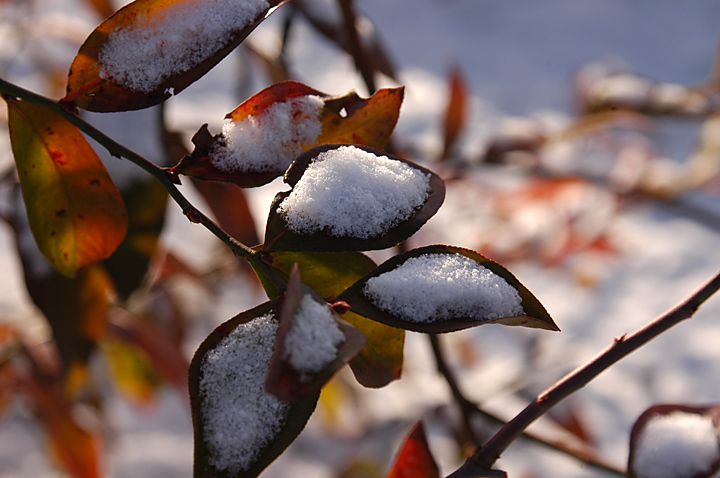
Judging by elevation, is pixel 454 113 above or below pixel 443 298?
above

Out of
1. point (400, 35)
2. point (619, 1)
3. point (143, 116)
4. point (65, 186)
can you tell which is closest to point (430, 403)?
point (143, 116)

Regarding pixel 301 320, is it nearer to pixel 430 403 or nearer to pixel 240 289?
pixel 430 403

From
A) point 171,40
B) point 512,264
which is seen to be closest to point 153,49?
point 171,40

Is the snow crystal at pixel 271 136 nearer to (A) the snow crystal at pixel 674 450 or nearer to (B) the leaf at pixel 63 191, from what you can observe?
(B) the leaf at pixel 63 191

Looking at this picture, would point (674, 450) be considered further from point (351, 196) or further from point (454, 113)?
point (454, 113)

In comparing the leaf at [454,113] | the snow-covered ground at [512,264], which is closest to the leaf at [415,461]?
the snow-covered ground at [512,264]

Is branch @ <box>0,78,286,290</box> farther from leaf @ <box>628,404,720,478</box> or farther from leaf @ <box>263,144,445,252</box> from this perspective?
leaf @ <box>628,404,720,478</box>

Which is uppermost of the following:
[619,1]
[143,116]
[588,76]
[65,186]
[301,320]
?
[619,1]
